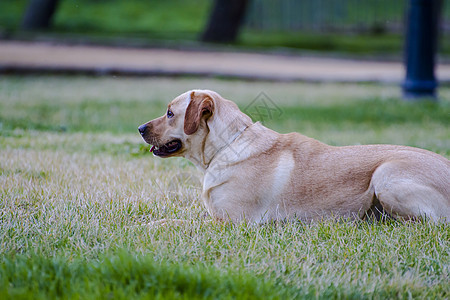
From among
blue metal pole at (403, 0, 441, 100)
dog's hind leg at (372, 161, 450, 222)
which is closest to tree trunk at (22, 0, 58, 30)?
blue metal pole at (403, 0, 441, 100)

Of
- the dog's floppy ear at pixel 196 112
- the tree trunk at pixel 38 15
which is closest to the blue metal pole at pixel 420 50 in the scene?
the dog's floppy ear at pixel 196 112

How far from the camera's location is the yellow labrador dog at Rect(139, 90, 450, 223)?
153 inches

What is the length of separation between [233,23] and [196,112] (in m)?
17.7

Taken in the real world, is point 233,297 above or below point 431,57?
below

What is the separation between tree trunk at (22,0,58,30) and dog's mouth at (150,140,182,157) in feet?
68.3

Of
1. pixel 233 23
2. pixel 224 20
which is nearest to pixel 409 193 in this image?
pixel 224 20

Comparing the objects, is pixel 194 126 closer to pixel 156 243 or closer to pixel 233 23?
pixel 156 243

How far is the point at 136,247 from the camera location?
3.45 m

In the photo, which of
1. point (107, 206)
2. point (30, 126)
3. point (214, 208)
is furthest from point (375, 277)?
point (30, 126)

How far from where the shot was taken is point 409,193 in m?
3.83

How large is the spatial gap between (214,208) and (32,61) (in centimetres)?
1386

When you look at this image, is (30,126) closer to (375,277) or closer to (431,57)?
(375,277)

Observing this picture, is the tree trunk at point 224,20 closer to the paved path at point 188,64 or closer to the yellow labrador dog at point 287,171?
the paved path at point 188,64

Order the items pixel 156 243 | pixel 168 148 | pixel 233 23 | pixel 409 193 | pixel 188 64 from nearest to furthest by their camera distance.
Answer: pixel 156 243 < pixel 409 193 < pixel 168 148 < pixel 188 64 < pixel 233 23
